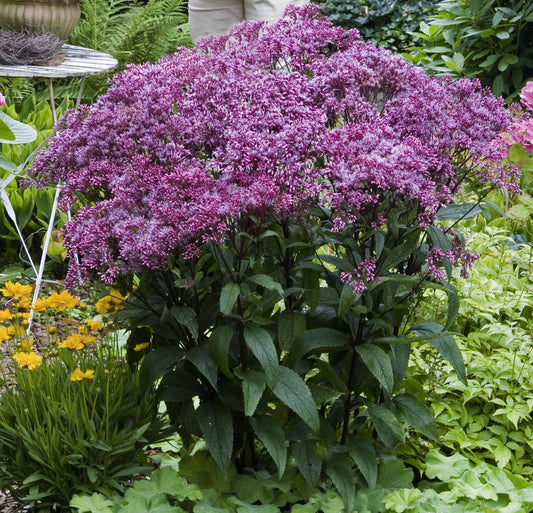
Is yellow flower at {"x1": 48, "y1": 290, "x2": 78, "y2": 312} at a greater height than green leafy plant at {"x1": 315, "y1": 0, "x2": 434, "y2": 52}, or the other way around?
yellow flower at {"x1": 48, "y1": 290, "x2": 78, "y2": 312}

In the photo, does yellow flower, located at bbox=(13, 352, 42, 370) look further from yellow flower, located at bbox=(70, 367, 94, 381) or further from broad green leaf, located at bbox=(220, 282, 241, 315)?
broad green leaf, located at bbox=(220, 282, 241, 315)

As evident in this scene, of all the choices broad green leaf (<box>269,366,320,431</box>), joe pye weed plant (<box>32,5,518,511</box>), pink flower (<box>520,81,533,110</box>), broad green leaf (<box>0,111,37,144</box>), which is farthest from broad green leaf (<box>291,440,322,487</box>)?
pink flower (<box>520,81,533,110</box>)

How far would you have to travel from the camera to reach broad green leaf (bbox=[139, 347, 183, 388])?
2270mm

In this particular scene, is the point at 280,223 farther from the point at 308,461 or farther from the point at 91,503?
the point at 91,503

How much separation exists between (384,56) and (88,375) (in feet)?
4.07

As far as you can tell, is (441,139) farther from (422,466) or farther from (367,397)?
(422,466)

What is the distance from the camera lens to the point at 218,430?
2240 mm

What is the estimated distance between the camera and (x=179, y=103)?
2289 mm

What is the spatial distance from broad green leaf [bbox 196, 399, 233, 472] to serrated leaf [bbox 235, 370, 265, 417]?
14cm

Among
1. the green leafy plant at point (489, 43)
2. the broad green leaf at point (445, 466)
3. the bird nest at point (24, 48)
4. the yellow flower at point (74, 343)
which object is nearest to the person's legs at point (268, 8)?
the bird nest at point (24, 48)

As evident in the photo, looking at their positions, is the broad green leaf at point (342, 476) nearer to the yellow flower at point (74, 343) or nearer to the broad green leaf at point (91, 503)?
the broad green leaf at point (91, 503)

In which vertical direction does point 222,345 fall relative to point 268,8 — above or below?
below

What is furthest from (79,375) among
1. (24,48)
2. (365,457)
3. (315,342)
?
(24,48)

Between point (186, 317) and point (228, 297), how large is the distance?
0.20 metres
